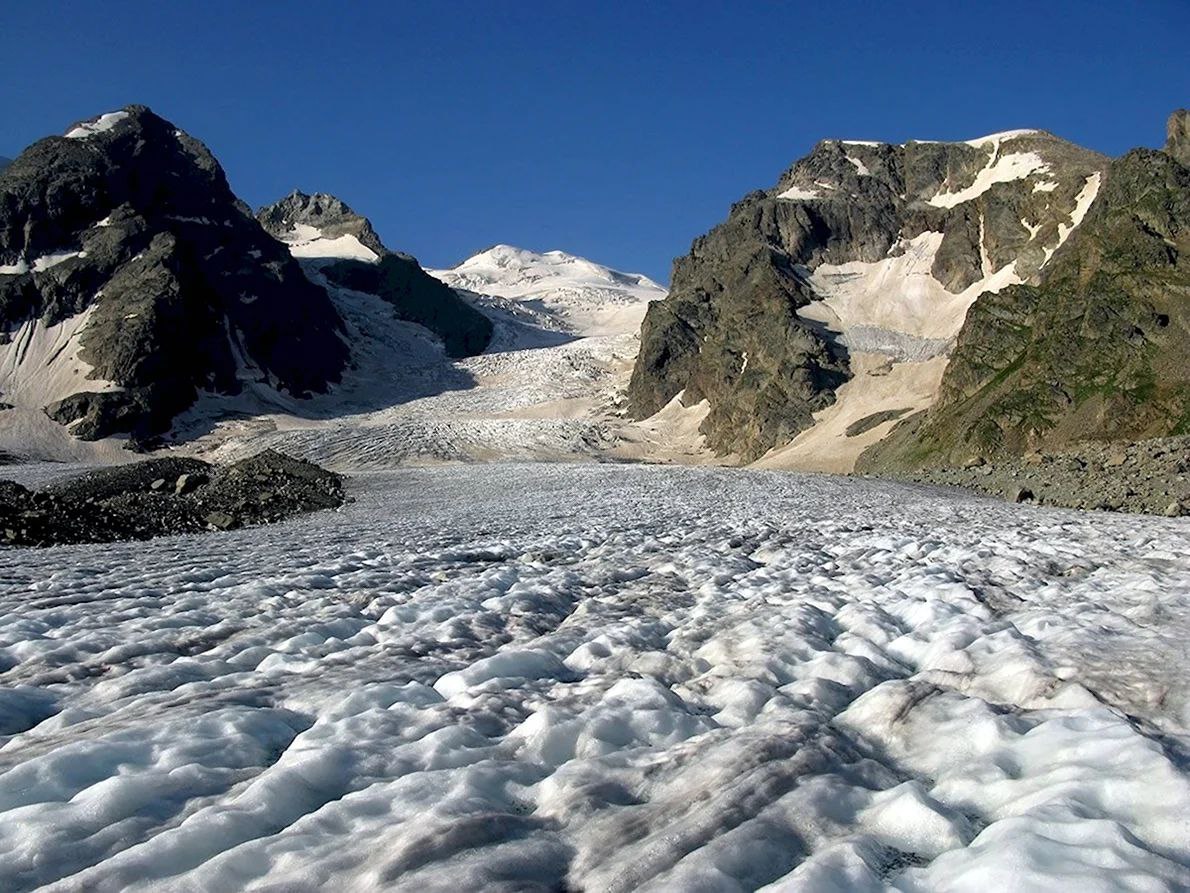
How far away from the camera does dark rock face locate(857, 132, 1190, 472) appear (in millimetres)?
47250

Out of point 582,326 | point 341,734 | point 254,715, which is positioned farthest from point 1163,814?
point 582,326

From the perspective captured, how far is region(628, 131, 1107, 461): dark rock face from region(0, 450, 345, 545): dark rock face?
2359 inches

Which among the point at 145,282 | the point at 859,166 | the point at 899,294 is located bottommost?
the point at 899,294

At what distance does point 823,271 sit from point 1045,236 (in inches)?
1132

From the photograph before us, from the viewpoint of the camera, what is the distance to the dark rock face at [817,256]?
92.2 m

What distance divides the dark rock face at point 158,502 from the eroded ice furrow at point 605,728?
29.8ft

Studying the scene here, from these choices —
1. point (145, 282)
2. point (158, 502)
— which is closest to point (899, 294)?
point (158, 502)

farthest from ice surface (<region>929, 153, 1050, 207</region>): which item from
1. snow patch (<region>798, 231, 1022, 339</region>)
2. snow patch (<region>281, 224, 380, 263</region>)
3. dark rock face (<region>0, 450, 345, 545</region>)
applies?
snow patch (<region>281, 224, 380, 263</region>)

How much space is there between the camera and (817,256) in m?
115

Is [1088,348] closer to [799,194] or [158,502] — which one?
[158,502]

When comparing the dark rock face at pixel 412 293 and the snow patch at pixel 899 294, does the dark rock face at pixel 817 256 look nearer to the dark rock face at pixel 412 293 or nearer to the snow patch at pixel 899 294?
the snow patch at pixel 899 294

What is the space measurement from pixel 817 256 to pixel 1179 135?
50.5 meters

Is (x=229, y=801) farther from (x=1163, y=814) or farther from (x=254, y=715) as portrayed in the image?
(x=1163, y=814)

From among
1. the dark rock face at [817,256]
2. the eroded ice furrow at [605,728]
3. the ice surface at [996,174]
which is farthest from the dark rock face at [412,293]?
the eroded ice furrow at [605,728]
